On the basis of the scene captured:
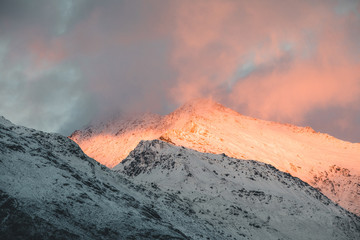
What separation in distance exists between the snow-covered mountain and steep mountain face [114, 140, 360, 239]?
0.33 meters

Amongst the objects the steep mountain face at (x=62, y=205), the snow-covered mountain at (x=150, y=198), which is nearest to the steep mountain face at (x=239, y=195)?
the snow-covered mountain at (x=150, y=198)

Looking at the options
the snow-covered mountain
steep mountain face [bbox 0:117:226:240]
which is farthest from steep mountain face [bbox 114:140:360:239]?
steep mountain face [bbox 0:117:226:240]

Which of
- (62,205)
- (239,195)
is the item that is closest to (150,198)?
(62,205)

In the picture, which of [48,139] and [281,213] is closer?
[48,139]

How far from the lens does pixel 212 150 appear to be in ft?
454

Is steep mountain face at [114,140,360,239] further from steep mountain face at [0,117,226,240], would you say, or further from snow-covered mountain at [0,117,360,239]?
steep mountain face at [0,117,226,240]

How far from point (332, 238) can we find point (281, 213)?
42.4 feet

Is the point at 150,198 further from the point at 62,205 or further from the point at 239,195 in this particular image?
the point at 239,195

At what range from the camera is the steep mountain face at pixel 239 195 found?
6931cm

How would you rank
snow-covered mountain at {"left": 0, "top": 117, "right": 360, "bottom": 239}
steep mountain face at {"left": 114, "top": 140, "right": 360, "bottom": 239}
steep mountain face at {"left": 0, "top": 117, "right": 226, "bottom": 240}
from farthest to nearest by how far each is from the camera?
steep mountain face at {"left": 114, "top": 140, "right": 360, "bottom": 239}
snow-covered mountain at {"left": 0, "top": 117, "right": 360, "bottom": 239}
steep mountain face at {"left": 0, "top": 117, "right": 226, "bottom": 240}

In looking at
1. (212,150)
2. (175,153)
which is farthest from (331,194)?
(175,153)

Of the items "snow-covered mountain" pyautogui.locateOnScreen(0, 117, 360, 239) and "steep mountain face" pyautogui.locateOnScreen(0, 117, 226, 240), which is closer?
"steep mountain face" pyautogui.locateOnScreen(0, 117, 226, 240)

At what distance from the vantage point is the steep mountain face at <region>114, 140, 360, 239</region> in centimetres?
6931

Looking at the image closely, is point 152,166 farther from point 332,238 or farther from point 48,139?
point 332,238
